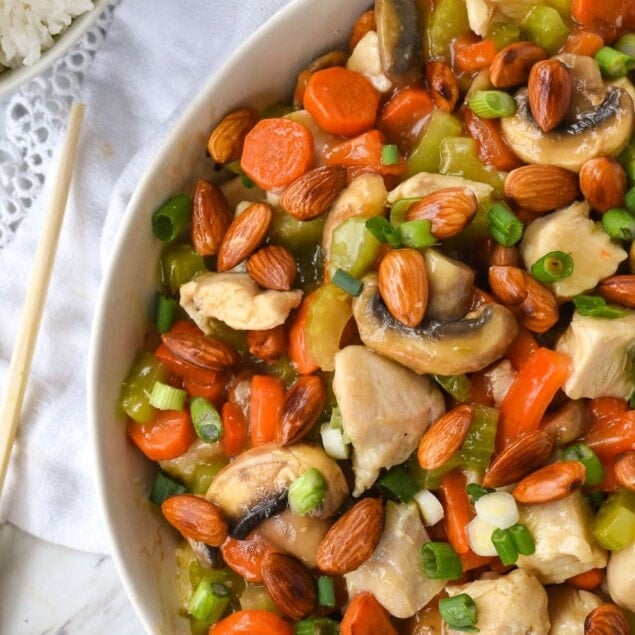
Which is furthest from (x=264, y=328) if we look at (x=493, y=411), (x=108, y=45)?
(x=108, y=45)

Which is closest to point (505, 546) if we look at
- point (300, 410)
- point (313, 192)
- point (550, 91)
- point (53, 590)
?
point (300, 410)

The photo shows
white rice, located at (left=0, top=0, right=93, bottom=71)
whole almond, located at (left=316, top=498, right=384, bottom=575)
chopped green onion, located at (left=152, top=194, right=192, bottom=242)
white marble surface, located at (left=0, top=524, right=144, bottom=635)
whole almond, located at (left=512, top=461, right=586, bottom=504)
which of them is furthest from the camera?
white marble surface, located at (left=0, top=524, right=144, bottom=635)

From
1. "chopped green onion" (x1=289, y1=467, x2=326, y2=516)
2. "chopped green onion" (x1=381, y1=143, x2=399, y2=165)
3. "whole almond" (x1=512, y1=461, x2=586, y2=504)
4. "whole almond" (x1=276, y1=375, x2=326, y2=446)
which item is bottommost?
"whole almond" (x1=512, y1=461, x2=586, y2=504)

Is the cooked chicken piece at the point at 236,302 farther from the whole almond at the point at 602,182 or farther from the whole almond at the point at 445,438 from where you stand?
the whole almond at the point at 602,182

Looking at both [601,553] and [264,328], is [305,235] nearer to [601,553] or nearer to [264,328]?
[264,328]

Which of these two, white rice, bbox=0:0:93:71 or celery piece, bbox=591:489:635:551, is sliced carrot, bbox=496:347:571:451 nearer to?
celery piece, bbox=591:489:635:551

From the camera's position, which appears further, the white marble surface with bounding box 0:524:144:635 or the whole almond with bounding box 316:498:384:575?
the white marble surface with bounding box 0:524:144:635

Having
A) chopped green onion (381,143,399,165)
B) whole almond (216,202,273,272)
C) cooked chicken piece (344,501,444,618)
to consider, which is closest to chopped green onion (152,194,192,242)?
whole almond (216,202,273,272)

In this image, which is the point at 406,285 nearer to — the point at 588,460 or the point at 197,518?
the point at 588,460
